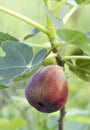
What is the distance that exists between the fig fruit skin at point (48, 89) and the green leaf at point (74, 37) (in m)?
0.08

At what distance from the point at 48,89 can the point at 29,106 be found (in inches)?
41.8

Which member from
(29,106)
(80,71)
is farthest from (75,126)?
(80,71)

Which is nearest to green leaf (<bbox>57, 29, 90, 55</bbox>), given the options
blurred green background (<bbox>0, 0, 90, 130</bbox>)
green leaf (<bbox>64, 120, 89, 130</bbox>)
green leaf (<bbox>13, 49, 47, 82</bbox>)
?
green leaf (<bbox>13, 49, 47, 82</bbox>)

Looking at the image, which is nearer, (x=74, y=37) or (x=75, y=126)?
(x=74, y=37)

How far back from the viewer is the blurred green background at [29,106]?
72.2 inches

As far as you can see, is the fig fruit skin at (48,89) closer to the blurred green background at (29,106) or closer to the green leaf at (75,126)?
the blurred green background at (29,106)

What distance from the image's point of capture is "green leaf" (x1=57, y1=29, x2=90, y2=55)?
2.97 feet

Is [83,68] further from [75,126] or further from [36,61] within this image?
[75,126]

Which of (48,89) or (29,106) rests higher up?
(48,89)

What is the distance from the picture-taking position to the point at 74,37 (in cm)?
92

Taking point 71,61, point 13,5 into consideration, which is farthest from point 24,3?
point 71,61

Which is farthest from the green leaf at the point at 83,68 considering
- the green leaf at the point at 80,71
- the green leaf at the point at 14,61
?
the green leaf at the point at 14,61

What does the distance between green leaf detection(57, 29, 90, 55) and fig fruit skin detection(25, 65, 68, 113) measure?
0.27 feet

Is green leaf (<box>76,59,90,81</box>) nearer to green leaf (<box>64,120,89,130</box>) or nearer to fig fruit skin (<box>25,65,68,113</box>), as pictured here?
fig fruit skin (<box>25,65,68,113</box>)
